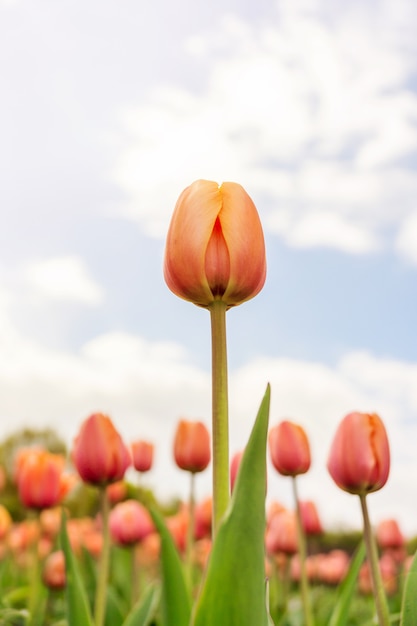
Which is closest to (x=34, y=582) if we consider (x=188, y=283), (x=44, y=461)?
(x=44, y=461)

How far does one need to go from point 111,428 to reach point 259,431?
1.37 m

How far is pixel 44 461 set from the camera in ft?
11.4

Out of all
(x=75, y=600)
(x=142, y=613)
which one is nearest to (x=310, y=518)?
(x=142, y=613)

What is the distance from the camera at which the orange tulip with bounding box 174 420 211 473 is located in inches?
118

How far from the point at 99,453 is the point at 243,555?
1330 millimetres

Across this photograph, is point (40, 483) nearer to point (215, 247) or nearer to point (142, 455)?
point (142, 455)

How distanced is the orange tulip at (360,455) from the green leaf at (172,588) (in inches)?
20.1

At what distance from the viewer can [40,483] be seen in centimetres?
342

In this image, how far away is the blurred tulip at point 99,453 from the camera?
2.41 meters

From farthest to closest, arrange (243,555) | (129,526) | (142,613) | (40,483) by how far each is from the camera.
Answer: (129,526) → (40,483) → (142,613) → (243,555)

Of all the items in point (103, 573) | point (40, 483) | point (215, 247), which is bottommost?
point (103, 573)

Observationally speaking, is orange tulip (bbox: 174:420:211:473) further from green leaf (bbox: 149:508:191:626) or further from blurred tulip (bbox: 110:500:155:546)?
blurred tulip (bbox: 110:500:155:546)

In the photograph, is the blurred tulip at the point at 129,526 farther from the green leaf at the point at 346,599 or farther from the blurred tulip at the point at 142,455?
the green leaf at the point at 346,599

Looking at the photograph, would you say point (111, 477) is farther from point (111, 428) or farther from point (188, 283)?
point (188, 283)
